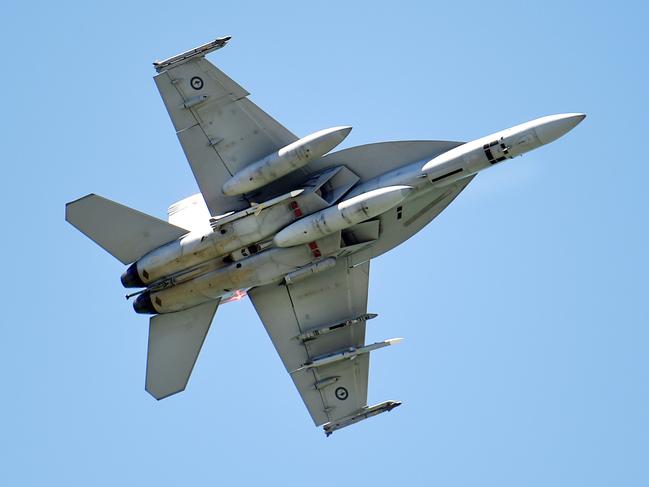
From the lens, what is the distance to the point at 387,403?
28422 mm

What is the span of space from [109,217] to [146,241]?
937 mm

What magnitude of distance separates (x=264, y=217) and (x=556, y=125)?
6165 millimetres

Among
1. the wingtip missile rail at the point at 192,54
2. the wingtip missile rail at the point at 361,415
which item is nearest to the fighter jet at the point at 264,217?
the wingtip missile rail at the point at 192,54

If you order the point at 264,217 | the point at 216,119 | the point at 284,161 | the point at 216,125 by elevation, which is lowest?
the point at 264,217

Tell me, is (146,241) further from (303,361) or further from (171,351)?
(303,361)

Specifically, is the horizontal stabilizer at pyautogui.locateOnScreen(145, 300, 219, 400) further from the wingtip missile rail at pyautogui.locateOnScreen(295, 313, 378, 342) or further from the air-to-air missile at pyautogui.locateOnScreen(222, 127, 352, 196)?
the air-to-air missile at pyautogui.locateOnScreen(222, 127, 352, 196)

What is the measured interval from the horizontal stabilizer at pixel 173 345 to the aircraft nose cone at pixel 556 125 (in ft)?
25.9

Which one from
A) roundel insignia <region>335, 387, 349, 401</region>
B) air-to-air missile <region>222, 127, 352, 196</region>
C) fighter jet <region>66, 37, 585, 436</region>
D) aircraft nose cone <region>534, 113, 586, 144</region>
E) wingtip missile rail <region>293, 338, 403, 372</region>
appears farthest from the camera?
roundel insignia <region>335, 387, 349, 401</region>

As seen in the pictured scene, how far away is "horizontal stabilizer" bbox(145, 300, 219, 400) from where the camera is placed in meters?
27.4

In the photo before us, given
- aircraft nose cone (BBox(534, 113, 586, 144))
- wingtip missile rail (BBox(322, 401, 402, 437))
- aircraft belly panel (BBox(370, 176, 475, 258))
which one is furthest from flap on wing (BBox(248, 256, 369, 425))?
aircraft nose cone (BBox(534, 113, 586, 144))

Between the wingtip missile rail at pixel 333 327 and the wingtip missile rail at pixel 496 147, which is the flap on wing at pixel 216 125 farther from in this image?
the wingtip missile rail at pixel 333 327

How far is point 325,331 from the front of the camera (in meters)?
27.7

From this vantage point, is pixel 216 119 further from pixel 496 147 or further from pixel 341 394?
pixel 341 394

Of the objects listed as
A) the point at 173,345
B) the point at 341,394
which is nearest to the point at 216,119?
the point at 173,345
